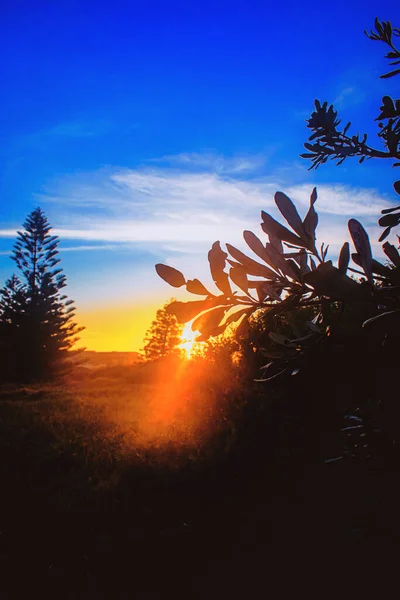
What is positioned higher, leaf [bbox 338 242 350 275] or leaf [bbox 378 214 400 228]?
leaf [bbox 378 214 400 228]

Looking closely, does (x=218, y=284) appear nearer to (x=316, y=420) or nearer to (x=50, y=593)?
(x=50, y=593)

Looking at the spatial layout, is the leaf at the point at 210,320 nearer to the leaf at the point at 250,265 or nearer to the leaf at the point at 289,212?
the leaf at the point at 250,265

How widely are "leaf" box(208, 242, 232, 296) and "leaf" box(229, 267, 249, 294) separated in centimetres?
2

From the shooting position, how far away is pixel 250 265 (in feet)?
3.16

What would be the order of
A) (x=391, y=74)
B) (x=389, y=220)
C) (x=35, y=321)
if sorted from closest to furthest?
(x=389, y=220) < (x=391, y=74) < (x=35, y=321)

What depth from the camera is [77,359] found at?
34.5 meters

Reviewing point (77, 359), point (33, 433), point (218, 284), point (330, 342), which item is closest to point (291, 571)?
point (330, 342)

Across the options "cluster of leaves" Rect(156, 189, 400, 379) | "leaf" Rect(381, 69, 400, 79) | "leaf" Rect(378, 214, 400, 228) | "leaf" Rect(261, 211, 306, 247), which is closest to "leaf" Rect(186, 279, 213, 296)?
"cluster of leaves" Rect(156, 189, 400, 379)

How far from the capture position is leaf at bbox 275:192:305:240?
0.88 m

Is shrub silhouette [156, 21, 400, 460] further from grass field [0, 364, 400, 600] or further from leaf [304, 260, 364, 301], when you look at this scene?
grass field [0, 364, 400, 600]

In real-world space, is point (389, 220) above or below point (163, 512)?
above

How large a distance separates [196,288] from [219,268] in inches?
3.4

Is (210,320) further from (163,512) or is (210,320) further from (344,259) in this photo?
(163,512)

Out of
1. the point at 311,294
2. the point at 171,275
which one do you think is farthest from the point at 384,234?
the point at 171,275
